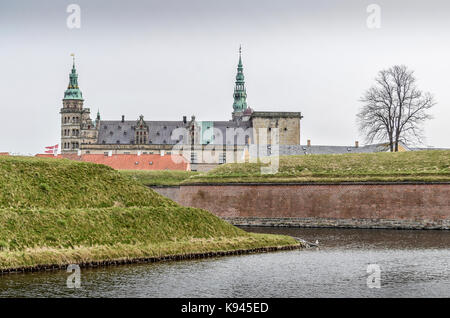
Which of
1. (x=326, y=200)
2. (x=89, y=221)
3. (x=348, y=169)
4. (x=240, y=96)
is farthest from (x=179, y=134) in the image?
(x=89, y=221)

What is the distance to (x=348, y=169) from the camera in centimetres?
5047

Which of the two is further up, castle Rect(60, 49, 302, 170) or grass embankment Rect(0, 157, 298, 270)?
castle Rect(60, 49, 302, 170)

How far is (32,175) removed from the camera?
1218 inches

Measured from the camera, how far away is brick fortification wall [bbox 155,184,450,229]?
4494 cm

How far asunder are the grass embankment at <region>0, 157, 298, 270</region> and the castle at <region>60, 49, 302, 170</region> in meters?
63.5

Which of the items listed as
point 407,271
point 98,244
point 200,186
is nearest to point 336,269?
point 407,271

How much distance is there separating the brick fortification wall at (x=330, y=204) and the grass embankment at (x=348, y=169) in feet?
1.74

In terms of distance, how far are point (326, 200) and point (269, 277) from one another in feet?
83.7

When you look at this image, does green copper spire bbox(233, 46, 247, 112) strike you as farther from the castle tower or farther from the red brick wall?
the red brick wall

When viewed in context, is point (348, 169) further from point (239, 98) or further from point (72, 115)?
point (239, 98)

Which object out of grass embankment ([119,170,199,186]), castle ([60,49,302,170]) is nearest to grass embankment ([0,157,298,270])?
grass embankment ([119,170,199,186])

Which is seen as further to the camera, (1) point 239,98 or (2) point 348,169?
(1) point 239,98

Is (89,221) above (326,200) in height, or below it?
above
